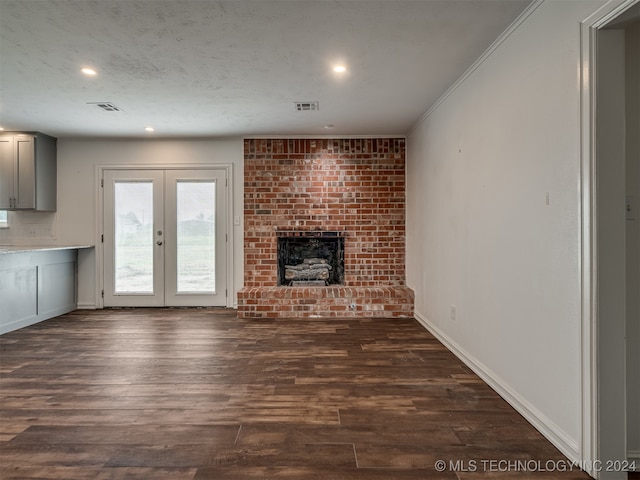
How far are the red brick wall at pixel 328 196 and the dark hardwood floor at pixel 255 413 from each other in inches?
58.5

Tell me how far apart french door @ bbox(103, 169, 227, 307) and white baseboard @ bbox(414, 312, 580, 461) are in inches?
130

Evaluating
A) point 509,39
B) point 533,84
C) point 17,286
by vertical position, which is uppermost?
point 509,39

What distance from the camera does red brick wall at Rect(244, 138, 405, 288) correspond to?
4.74 metres

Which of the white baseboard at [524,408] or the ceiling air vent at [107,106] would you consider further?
the ceiling air vent at [107,106]

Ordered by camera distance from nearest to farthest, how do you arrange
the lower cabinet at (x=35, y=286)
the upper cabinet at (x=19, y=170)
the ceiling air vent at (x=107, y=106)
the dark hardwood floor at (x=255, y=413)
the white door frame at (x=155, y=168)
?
the dark hardwood floor at (x=255, y=413) < the ceiling air vent at (x=107, y=106) < the lower cabinet at (x=35, y=286) < the upper cabinet at (x=19, y=170) < the white door frame at (x=155, y=168)

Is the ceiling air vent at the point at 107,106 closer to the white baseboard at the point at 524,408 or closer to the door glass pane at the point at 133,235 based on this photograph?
the door glass pane at the point at 133,235

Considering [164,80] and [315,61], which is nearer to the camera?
[315,61]

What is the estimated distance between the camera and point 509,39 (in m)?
2.20

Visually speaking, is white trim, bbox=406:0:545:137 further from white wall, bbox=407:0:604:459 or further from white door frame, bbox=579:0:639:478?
white door frame, bbox=579:0:639:478

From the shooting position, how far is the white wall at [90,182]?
4.85 m

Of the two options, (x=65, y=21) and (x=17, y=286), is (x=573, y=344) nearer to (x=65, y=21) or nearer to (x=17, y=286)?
(x=65, y=21)

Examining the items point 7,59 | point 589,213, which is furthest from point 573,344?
point 7,59

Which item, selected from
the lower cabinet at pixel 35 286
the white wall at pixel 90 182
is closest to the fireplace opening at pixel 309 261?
the white wall at pixel 90 182

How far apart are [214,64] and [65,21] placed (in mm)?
925
